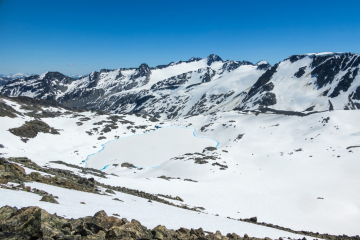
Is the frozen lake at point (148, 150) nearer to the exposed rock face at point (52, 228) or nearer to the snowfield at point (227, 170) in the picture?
the snowfield at point (227, 170)

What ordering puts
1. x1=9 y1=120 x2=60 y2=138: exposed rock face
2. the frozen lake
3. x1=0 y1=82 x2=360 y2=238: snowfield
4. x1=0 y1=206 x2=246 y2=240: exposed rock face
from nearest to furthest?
1. x1=0 y1=206 x2=246 y2=240: exposed rock face
2. x1=0 y1=82 x2=360 y2=238: snowfield
3. the frozen lake
4. x1=9 y1=120 x2=60 y2=138: exposed rock face

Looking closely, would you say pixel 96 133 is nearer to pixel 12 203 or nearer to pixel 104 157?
pixel 104 157

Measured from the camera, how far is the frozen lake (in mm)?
53875

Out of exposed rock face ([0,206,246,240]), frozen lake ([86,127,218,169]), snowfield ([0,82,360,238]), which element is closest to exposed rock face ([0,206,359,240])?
exposed rock face ([0,206,246,240])

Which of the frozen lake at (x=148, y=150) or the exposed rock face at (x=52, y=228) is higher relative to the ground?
the frozen lake at (x=148, y=150)

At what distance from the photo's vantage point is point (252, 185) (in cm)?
3139

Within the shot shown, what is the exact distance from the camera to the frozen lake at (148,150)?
53.9 m

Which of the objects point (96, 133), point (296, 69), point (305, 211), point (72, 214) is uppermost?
point (296, 69)

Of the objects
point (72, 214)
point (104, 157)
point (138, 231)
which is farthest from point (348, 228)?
point (104, 157)

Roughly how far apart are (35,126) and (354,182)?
81051 mm

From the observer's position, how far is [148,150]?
63.1 m

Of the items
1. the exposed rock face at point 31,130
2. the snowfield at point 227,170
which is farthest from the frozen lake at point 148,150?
the exposed rock face at point 31,130

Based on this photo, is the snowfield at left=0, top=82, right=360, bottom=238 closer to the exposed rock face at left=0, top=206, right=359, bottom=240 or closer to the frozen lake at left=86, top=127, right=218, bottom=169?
the frozen lake at left=86, top=127, right=218, bottom=169

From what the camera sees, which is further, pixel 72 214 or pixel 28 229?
pixel 72 214
